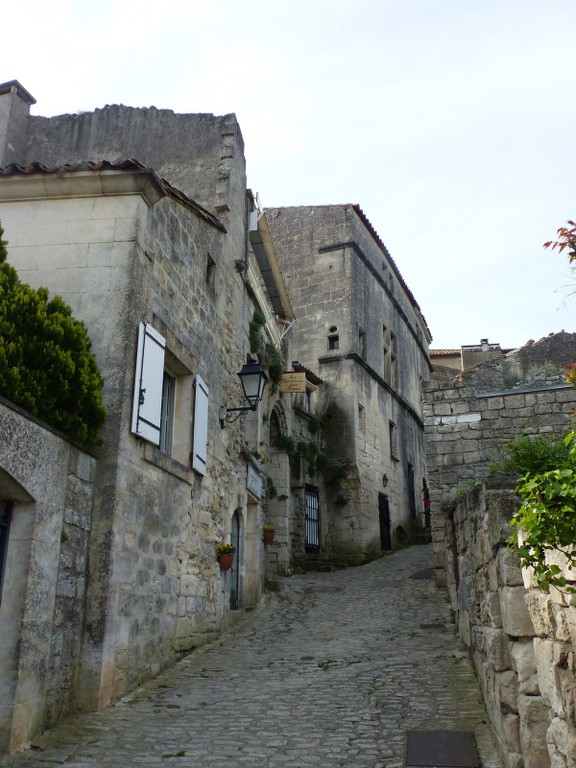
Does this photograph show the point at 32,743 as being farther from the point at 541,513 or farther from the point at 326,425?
the point at 326,425

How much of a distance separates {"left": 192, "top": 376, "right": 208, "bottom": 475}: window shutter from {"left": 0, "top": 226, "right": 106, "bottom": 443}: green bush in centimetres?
208

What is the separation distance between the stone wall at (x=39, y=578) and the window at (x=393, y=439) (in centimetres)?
1596

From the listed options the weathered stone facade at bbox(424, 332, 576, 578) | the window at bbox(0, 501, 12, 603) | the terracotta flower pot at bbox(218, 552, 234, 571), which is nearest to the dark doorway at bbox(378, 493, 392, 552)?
the weathered stone facade at bbox(424, 332, 576, 578)

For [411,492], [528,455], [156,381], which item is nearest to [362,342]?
[411,492]

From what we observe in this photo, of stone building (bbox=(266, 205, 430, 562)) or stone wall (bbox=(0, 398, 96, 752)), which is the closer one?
stone wall (bbox=(0, 398, 96, 752))

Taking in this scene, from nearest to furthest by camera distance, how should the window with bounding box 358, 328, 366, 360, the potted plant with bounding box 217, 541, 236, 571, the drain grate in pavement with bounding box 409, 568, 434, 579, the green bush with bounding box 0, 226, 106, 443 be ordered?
1. the green bush with bounding box 0, 226, 106, 443
2. the potted plant with bounding box 217, 541, 236, 571
3. the drain grate in pavement with bounding box 409, 568, 434, 579
4. the window with bounding box 358, 328, 366, 360

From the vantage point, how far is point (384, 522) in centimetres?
1909

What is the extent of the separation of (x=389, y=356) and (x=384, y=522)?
5520 mm

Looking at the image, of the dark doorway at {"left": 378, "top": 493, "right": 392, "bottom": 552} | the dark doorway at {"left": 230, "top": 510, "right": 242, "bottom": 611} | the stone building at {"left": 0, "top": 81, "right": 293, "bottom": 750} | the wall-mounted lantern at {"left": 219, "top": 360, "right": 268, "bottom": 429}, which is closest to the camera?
the stone building at {"left": 0, "top": 81, "right": 293, "bottom": 750}

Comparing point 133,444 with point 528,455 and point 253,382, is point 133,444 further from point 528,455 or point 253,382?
point 528,455

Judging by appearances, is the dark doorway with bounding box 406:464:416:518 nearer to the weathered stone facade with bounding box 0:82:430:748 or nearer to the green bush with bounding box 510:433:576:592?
the weathered stone facade with bounding box 0:82:430:748

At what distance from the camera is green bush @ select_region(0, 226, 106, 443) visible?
200 inches

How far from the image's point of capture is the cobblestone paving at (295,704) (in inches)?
179

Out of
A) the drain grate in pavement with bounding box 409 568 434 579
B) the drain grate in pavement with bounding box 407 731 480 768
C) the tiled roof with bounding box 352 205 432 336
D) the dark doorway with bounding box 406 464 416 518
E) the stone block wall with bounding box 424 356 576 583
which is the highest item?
the tiled roof with bounding box 352 205 432 336
